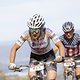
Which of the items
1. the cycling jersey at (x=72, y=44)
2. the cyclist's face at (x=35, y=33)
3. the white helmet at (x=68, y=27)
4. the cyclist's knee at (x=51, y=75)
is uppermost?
the white helmet at (x=68, y=27)

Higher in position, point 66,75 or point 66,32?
point 66,32

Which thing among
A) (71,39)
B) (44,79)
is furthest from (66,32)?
(44,79)

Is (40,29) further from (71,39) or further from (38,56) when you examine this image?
(71,39)

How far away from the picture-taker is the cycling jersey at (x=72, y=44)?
15688mm

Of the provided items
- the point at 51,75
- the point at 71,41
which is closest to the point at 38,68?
the point at 51,75

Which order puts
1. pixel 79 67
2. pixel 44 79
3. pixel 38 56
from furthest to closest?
pixel 79 67 → pixel 38 56 → pixel 44 79

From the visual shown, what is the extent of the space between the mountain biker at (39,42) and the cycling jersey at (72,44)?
1526 mm

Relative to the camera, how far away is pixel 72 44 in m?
15.8

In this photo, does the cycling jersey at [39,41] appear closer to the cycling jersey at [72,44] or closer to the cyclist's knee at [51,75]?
the cyclist's knee at [51,75]

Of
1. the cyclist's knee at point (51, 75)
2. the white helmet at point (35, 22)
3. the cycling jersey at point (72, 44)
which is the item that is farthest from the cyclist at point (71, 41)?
the cyclist's knee at point (51, 75)

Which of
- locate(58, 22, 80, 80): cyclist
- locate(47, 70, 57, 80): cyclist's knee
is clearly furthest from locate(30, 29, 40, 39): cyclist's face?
locate(58, 22, 80, 80): cyclist

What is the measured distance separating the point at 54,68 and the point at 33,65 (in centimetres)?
55

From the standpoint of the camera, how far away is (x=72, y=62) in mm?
14930

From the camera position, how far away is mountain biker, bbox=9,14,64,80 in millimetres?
13477
